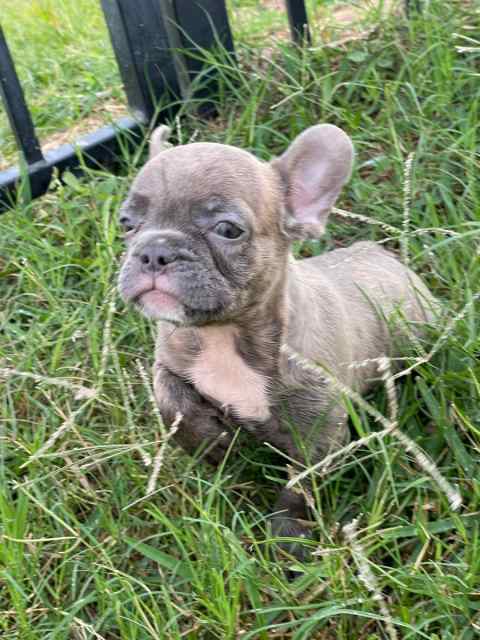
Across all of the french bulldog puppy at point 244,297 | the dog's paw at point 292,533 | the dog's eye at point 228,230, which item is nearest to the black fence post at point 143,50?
the french bulldog puppy at point 244,297

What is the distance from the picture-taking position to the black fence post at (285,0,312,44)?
15.3ft

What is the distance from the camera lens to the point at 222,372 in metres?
2.98

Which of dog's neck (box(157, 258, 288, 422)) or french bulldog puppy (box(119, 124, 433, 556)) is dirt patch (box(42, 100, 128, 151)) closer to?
french bulldog puppy (box(119, 124, 433, 556))

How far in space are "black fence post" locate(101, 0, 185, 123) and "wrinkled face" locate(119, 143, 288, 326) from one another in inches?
73.8

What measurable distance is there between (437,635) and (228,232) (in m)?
1.19

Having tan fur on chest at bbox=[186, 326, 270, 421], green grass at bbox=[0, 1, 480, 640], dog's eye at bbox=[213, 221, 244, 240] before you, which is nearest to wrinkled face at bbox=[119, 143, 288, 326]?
dog's eye at bbox=[213, 221, 244, 240]

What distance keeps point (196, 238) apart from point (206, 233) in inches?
1.4

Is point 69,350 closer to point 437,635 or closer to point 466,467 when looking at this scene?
point 466,467

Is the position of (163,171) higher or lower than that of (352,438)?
higher

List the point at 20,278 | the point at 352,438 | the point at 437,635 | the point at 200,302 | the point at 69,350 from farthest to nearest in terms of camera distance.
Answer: the point at 20,278 → the point at 69,350 → the point at 352,438 → the point at 200,302 → the point at 437,635

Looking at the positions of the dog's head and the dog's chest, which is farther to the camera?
the dog's chest

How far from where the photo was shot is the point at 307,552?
115 inches

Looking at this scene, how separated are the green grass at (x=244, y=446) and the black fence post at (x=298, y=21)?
0.47 feet

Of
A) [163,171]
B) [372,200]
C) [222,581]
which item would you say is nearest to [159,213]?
[163,171]
